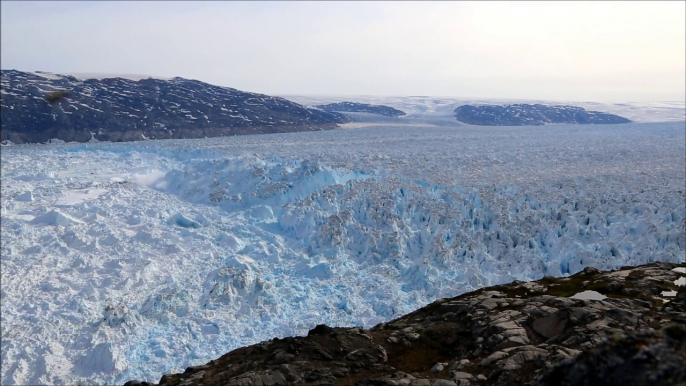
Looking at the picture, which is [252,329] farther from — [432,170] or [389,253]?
[432,170]

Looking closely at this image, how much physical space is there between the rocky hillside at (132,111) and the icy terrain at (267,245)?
17790 millimetres

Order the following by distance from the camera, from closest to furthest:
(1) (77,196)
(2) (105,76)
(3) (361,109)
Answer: (1) (77,196)
(2) (105,76)
(3) (361,109)

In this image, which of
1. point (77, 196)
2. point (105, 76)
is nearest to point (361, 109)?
point (105, 76)

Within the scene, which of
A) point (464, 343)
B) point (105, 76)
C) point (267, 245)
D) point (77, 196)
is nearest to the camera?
point (464, 343)

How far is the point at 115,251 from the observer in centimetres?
1273

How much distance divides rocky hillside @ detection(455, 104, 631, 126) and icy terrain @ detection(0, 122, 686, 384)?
38094mm

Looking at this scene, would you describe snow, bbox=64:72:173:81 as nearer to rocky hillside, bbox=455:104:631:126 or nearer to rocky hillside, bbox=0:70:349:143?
rocky hillside, bbox=0:70:349:143

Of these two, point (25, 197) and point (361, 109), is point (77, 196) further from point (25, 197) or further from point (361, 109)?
point (361, 109)

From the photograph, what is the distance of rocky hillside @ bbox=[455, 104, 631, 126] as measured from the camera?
187 ft

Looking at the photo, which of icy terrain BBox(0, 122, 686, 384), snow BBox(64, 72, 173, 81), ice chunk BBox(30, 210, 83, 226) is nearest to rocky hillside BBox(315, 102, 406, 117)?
snow BBox(64, 72, 173, 81)

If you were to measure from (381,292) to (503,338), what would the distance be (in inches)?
200

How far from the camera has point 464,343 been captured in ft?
20.2

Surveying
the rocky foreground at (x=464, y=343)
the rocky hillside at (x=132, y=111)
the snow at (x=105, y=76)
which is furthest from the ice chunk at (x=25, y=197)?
the snow at (x=105, y=76)

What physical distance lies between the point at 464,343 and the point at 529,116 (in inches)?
2292
